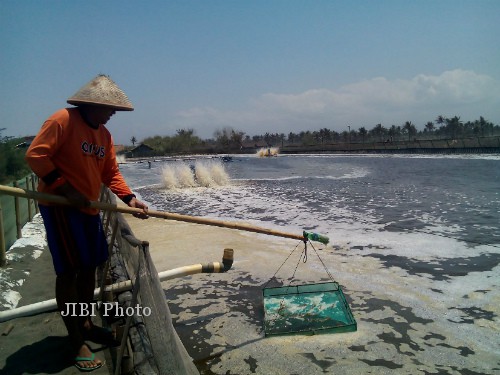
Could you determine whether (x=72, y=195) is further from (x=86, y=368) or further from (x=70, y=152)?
(x=86, y=368)

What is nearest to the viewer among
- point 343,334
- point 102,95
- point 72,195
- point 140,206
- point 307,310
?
point 72,195

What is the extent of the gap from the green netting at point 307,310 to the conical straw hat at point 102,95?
114 inches

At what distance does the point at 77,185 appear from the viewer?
8.51 feet

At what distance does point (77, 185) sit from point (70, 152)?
9.3 inches

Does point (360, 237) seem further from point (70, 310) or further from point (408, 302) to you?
point (70, 310)

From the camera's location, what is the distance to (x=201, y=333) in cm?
429

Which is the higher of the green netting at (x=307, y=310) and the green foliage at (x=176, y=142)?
the green foliage at (x=176, y=142)

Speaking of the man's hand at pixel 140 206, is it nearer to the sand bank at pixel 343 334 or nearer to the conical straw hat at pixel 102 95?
the conical straw hat at pixel 102 95

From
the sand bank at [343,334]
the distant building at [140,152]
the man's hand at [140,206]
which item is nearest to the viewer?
the man's hand at [140,206]

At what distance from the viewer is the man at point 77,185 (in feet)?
8.00

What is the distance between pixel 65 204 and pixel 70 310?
31.3 inches

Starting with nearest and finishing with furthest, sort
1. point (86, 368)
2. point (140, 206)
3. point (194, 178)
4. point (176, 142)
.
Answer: point (86, 368) < point (140, 206) < point (194, 178) < point (176, 142)

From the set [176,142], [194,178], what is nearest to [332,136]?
[176,142]

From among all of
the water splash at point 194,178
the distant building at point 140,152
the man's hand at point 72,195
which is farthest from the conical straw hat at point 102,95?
the distant building at point 140,152
